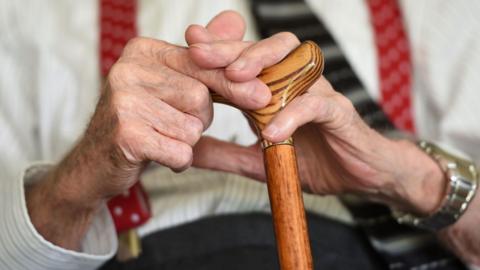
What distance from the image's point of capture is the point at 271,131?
0.63 m

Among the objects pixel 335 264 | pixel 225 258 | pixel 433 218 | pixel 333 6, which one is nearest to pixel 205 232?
pixel 225 258

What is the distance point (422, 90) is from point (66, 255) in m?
0.61

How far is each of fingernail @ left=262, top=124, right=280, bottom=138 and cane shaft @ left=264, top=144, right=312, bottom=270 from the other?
1 centimetres

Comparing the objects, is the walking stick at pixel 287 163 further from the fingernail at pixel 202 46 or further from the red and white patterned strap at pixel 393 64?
the red and white patterned strap at pixel 393 64

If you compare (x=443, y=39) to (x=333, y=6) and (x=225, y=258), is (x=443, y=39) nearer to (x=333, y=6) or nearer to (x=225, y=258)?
(x=333, y=6)

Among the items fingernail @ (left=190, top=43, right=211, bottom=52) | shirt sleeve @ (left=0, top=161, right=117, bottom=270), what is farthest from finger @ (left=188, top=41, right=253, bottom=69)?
shirt sleeve @ (left=0, top=161, right=117, bottom=270)

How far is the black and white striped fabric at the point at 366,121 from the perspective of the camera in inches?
38.0

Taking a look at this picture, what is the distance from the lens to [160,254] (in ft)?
2.93

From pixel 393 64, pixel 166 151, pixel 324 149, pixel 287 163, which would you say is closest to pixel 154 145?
pixel 166 151

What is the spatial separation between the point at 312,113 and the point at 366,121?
12.6 inches

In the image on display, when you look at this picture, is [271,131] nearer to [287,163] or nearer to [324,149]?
[287,163]

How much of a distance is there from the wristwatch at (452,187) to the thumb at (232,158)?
231mm

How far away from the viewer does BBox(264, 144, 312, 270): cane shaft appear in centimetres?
62

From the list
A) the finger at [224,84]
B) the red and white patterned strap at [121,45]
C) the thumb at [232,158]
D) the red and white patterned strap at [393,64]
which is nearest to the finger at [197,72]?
the finger at [224,84]
